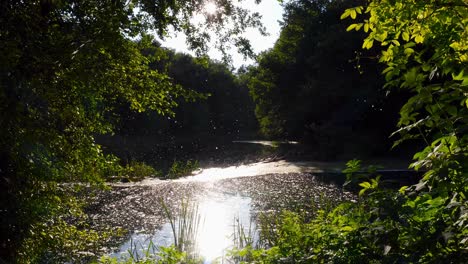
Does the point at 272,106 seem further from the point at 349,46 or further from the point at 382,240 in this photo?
the point at 382,240

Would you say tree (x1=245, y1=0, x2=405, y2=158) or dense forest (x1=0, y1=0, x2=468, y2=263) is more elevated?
tree (x1=245, y1=0, x2=405, y2=158)

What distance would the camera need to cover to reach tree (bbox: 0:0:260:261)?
457 centimetres

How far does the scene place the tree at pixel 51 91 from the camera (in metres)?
4.57

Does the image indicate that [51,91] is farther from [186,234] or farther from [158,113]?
[186,234]

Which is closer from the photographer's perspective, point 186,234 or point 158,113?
point 158,113

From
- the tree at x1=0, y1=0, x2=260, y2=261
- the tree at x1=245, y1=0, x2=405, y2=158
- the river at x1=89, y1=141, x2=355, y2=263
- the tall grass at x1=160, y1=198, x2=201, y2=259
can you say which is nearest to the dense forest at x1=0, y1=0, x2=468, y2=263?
the tree at x1=0, y1=0, x2=260, y2=261

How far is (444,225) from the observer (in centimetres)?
257

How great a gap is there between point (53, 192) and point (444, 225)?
15.1ft

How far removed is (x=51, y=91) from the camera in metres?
4.80

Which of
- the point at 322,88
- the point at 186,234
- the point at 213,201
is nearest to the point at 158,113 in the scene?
the point at 186,234

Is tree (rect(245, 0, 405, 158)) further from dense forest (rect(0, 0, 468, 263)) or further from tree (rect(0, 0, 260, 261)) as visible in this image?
tree (rect(0, 0, 260, 261))

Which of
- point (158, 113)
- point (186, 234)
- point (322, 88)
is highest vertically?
point (322, 88)

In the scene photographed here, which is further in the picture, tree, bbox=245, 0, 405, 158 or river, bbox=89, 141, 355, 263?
tree, bbox=245, 0, 405, 158

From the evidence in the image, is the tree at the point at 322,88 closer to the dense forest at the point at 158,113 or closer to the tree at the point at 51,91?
the dense forest at the point at 158,113
